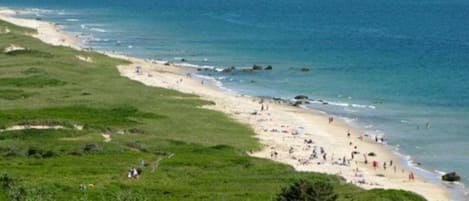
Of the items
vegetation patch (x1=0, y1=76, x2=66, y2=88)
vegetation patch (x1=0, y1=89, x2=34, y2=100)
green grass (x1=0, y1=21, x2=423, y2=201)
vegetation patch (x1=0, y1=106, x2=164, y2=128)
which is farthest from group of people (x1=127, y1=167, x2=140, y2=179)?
vegetation patch (x1=0, y1=76, x2=66, y2=88)

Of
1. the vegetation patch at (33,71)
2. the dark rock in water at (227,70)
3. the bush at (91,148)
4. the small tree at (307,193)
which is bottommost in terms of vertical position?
the bush at (91,148)


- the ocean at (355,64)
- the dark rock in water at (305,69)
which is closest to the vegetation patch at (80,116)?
the ocean at (355,64)

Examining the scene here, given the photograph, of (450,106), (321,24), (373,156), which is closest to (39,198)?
(373,156)

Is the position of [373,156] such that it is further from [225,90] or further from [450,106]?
[225,90]

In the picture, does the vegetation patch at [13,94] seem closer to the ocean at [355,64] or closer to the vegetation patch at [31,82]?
the vegetation patch at [31,82]

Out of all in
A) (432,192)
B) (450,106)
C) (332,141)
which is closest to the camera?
(432,192)

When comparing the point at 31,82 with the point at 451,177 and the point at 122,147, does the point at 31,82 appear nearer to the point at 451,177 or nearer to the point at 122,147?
the point at 122,147

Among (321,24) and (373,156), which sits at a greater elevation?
(321,24)

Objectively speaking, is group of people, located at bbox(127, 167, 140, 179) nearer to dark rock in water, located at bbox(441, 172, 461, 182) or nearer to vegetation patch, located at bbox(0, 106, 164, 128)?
vegetation patch, located at bbox(0, 106, 164, 128)
